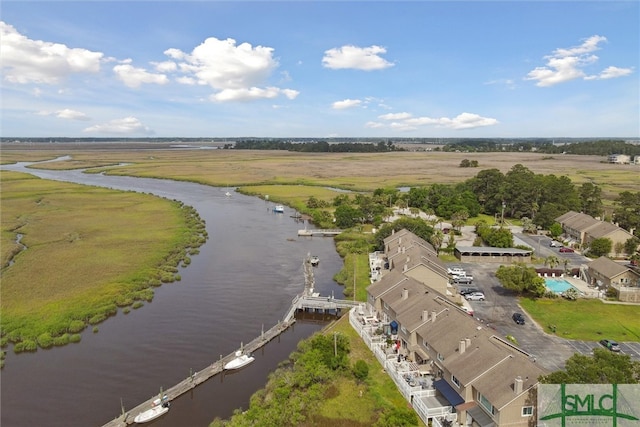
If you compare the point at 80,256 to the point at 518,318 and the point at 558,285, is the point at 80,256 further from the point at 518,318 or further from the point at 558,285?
the point at 558,285

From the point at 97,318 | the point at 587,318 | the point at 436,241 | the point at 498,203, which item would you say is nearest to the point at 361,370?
the point at 587,318

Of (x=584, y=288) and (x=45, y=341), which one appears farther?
(x=584, y=288)

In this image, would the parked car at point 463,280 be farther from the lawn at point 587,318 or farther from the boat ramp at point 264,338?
the boat ramp at point 264,338

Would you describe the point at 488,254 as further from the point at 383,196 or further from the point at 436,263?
the point at 383,196

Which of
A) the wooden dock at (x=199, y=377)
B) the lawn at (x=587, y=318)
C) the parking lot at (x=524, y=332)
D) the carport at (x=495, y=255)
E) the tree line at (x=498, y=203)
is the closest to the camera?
the wooden dock at (x=199, y=377)

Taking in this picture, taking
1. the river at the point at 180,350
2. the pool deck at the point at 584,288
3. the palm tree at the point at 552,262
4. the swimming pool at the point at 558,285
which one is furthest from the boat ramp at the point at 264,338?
the palm tree at the point at 552,262

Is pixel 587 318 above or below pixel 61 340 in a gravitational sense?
above

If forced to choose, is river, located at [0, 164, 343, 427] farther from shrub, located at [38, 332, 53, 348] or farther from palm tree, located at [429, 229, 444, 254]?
palm tree, located at [429, 229, 444, 254]
